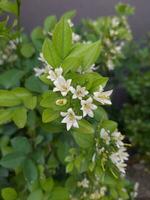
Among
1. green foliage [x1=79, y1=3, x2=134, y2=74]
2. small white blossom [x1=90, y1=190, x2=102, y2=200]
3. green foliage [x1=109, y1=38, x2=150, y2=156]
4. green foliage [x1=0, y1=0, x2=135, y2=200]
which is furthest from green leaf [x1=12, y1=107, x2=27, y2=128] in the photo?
green foliage [x1=109, y1=38, x2=150, y2=156]

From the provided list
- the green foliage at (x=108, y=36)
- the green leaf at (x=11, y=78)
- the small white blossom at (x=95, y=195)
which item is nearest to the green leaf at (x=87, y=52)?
the green leaf at (x=11, y=78)

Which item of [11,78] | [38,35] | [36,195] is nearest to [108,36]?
[38,35]

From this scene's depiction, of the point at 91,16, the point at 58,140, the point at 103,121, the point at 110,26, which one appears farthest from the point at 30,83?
the point at 91,16

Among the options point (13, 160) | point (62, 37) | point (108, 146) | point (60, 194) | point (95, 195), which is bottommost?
point (95, 195)

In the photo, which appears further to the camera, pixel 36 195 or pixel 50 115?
pixel 36 195

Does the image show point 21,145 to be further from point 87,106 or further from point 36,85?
point 87,106

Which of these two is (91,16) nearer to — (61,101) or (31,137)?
(31,137)

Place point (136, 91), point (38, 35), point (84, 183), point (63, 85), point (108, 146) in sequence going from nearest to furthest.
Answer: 1. point (63, 85)
2. point (108, 146)
3. point (84, 183)
4. point (38, 35)
5. point (136, 91)
